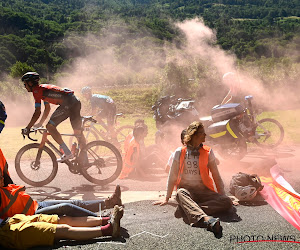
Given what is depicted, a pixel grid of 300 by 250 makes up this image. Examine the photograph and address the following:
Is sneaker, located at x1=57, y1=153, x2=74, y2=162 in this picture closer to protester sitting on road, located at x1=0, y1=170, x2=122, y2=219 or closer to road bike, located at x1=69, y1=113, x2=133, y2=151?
protester sitting on road, located at x1=0, y1=170, x2=122, y2=219

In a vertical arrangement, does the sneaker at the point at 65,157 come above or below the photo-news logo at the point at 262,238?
above

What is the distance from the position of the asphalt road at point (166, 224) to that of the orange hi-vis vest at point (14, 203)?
0.60 meters

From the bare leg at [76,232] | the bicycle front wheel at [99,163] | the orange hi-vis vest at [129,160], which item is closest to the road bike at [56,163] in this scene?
the bicycle front wheel at [99,163]

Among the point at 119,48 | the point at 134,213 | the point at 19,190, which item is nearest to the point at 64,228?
the point at 19,190

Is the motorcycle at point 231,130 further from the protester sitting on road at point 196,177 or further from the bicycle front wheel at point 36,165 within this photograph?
the bicycle front wheel at point 36,165

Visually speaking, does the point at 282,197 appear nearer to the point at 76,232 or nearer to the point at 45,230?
the point at 76,232

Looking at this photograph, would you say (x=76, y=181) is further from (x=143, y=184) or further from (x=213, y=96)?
(x=213, y=96)

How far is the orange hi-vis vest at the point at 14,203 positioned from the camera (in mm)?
4129

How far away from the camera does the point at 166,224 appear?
183 inches

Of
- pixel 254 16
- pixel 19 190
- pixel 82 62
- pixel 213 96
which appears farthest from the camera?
pixel 254 16

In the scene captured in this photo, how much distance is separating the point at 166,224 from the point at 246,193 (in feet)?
4.76

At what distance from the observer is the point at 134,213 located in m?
5.15

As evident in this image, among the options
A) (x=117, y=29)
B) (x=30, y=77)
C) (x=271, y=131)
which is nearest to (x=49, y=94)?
(x=30, y=77)

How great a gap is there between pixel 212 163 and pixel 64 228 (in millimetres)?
2220
